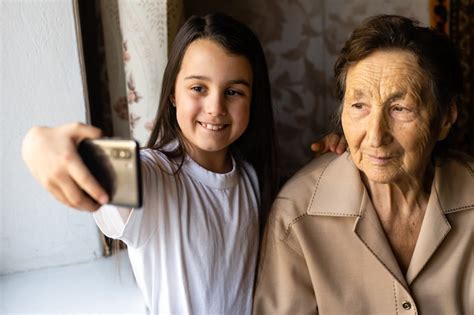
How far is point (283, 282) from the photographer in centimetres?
144

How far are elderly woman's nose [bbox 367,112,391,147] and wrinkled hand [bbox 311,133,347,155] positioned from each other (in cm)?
26

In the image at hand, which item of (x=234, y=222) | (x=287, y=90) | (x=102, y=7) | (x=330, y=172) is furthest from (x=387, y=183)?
(x=102, y=7)

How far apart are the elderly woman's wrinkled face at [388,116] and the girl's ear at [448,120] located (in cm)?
6

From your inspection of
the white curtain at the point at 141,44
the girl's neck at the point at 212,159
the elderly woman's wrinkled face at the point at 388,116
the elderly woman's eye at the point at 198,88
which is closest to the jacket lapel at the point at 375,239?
the elderly woman's wrinkled face at the point at 388,116

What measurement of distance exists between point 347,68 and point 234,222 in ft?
1.64

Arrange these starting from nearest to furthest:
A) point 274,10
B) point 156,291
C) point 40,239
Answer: point 156,291 → point 40,239 → point 274,10

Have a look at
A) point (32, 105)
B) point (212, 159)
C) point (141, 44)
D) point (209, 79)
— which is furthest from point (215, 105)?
point (32, 105)

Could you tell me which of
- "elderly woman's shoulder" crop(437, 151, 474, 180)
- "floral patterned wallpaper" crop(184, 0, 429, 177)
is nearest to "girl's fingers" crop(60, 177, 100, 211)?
"elderly woman's shoulder" crop(437, 151, 474, 180)

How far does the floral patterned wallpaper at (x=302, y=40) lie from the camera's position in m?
2.01

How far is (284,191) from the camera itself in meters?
1.52

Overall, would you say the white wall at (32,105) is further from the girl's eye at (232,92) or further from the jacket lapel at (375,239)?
the jacket lapel at (375,239)

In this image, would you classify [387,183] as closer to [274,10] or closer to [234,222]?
[234,222]

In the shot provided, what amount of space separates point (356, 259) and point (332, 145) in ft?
1.18

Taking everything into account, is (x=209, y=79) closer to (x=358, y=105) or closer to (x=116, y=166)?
(x=358, y=105)
